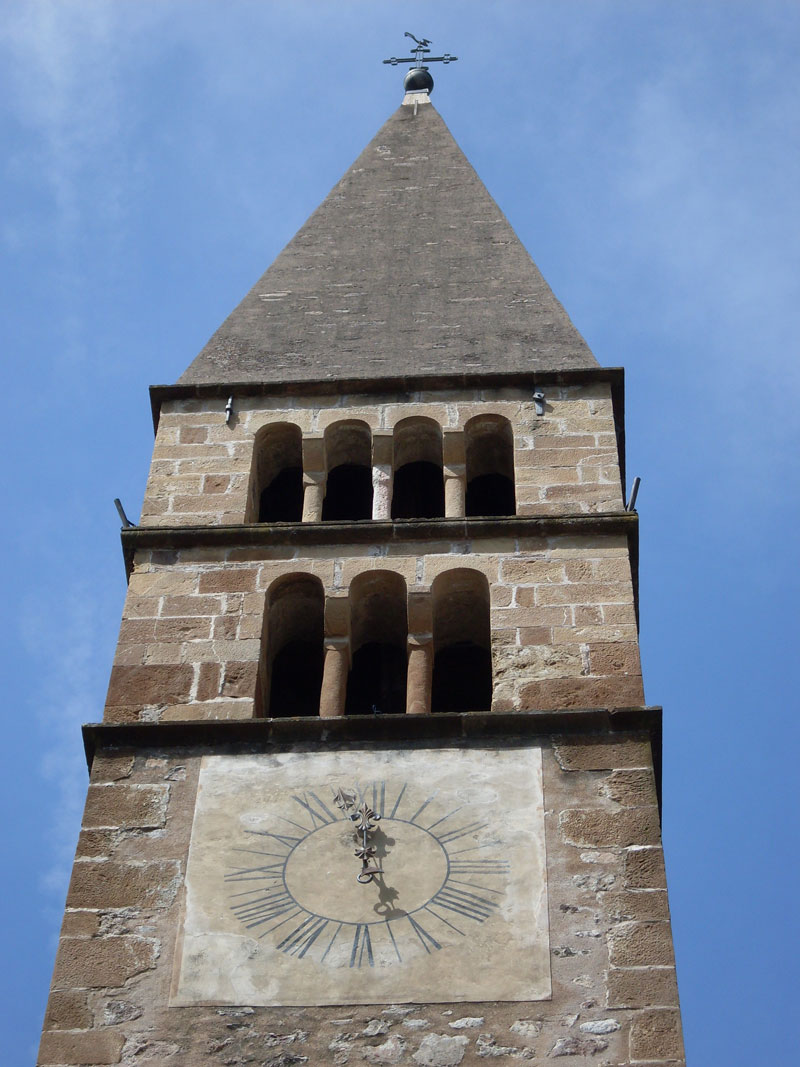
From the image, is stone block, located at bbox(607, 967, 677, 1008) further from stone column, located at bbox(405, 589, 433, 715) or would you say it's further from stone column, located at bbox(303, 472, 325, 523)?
stone column, located at bbox(303, 472, 325, 523)

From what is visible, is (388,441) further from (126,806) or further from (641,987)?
(641,987)

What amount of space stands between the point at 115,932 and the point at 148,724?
6.39 ft

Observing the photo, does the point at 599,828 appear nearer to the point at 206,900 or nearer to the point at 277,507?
the point at 206,900

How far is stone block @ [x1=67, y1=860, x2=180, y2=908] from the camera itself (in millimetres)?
14266

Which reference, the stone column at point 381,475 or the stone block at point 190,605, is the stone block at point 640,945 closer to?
the stone block at point 190,605

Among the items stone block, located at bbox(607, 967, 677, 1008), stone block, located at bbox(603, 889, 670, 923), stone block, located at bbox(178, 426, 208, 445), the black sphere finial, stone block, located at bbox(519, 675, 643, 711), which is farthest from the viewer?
the black sphere finial

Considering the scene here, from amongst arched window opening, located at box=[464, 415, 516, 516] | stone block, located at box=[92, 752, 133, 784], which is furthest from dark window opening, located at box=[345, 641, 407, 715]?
stone block, located at box=[92, 752, 133, 784]

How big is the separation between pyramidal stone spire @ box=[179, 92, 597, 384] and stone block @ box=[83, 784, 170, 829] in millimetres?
5854

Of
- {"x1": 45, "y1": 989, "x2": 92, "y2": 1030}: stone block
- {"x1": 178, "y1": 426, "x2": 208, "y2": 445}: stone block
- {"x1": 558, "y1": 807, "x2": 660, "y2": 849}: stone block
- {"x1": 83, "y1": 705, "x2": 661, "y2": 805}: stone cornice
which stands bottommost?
{"x1": 45, "y1": 989, "x2": 92, "y2": 1030}: stone block

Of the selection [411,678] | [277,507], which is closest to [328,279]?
[277,507]

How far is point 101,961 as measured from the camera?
13859mm

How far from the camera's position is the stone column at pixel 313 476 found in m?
18.4

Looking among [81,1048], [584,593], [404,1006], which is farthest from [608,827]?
[81,1048]

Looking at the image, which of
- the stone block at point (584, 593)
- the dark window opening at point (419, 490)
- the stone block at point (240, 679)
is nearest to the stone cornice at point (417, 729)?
the stone block at point (240, 679)
